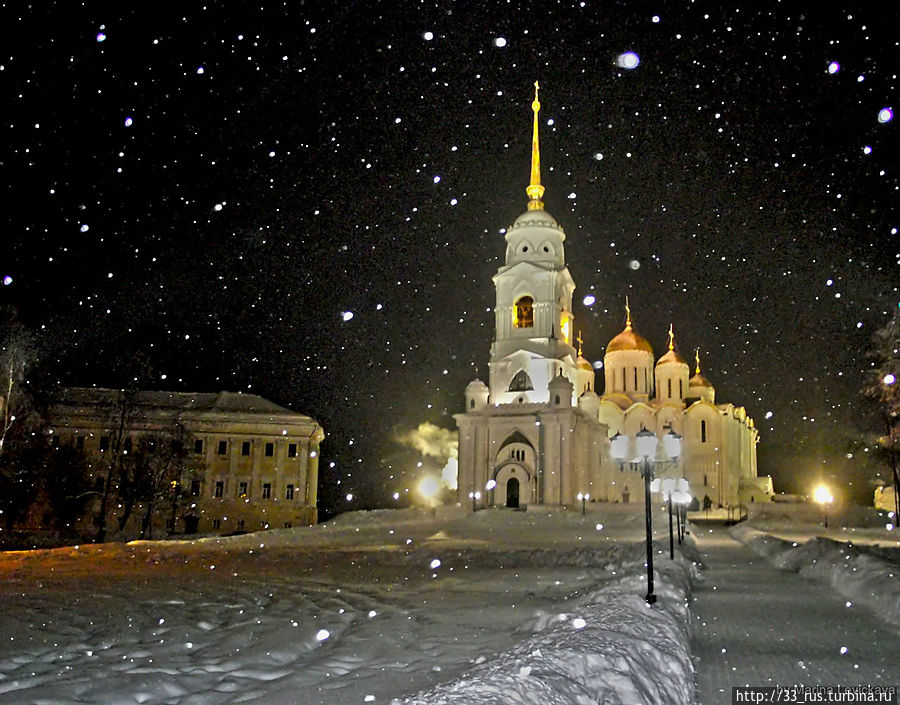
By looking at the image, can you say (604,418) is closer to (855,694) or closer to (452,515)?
(452,515)

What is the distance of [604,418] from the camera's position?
6738 centimetres

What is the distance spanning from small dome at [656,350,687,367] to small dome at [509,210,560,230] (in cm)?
1809

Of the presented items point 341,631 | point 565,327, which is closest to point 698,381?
point 565,327

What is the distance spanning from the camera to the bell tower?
187 feet

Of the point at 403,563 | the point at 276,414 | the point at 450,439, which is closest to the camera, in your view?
the point at 403,563

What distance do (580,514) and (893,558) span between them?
29.0 m

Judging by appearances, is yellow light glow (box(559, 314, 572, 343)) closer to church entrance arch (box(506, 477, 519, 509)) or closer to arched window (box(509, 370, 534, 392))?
arched window (box(509, 370, 534, 392))

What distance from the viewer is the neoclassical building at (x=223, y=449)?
54.4 m

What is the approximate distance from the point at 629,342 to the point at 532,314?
51.2 ft

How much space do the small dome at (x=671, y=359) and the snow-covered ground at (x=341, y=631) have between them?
165 feet

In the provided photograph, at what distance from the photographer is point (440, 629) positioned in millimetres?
11188

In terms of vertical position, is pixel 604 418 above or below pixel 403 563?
above

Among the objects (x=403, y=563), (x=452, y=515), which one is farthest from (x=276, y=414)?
(x=403, y=563)

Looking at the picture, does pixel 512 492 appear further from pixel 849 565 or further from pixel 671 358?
pixel 849 565
